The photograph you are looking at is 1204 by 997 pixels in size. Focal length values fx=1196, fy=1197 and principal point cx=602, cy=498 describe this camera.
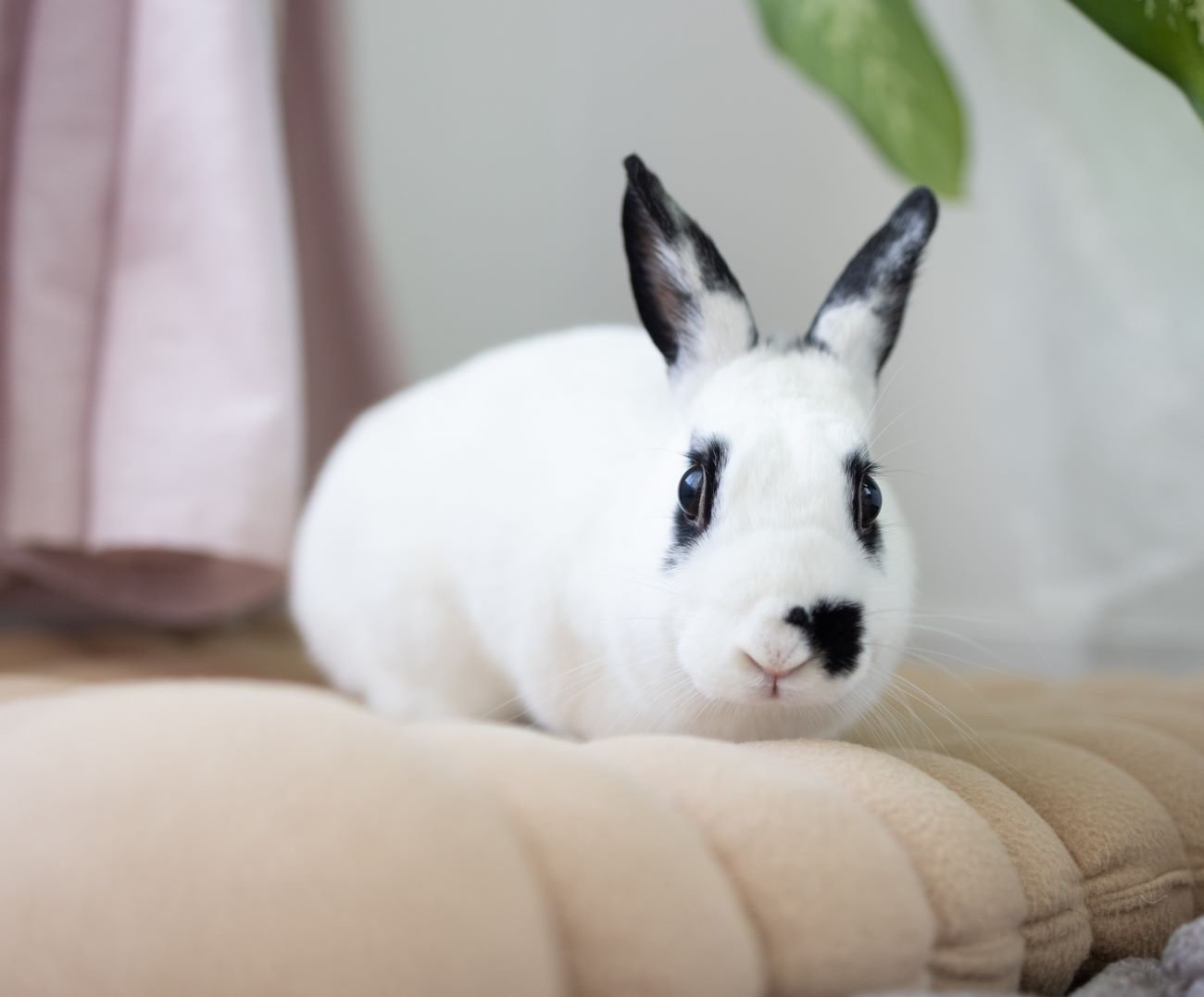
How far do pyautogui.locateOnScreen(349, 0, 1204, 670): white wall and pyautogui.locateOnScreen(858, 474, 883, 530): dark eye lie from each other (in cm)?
92

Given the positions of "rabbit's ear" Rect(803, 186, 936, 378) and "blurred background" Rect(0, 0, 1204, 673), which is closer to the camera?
"rabbit's ear" Rect(803, 186, 936, 378)

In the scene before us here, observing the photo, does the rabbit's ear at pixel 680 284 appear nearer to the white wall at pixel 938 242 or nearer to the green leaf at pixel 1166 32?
the green leaf at pixel 1166 32

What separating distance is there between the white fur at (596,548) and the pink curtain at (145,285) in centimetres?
13

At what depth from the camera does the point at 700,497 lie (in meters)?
0.92

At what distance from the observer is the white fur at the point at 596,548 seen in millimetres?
857

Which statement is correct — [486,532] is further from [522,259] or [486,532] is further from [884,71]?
[522,259]

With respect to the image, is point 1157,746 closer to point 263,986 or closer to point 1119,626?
point 263,986

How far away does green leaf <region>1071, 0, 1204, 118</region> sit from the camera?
85 centimetres

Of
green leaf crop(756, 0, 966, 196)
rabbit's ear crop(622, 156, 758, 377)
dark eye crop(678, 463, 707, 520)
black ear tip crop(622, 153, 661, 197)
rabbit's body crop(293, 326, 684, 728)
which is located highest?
green leaf crop(756, 0, 966, 196)

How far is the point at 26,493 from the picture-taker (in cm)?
149

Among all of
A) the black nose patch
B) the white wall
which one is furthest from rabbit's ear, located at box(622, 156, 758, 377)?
the white wall

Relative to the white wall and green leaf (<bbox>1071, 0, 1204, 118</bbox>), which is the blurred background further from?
green leaf (<bbox>1071, 0, 1204, 118</bbox>)

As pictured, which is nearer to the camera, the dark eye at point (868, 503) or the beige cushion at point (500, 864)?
the beige cushion at point (500, 864)

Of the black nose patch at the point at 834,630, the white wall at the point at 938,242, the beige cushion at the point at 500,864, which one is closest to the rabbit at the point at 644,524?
the black nose patch at the point at 834,630
